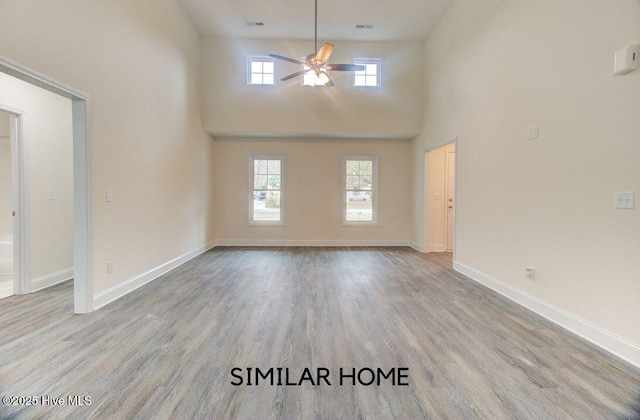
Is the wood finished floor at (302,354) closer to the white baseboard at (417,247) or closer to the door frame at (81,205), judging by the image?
the door frame at (81,205)

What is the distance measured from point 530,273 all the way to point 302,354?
2.54 metres

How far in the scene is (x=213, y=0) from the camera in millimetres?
4609

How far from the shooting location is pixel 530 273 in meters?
2.93

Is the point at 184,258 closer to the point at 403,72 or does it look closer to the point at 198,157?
the point at 198,157

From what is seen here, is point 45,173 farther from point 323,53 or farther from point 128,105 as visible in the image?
point 323,53

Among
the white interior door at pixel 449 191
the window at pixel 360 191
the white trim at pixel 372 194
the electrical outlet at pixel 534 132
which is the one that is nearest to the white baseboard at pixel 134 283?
the white trim at pixel 372 194

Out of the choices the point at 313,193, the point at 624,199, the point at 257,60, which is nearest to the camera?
the point at 624,199

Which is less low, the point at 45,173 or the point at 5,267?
the point at 45,173

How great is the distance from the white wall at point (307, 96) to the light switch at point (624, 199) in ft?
13.7

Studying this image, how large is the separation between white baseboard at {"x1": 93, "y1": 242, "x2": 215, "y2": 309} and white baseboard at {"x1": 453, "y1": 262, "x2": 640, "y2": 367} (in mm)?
4513

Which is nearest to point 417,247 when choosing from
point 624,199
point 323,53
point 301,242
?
point 301,242

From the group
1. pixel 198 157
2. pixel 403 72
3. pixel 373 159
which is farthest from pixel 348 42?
pixel 198 157

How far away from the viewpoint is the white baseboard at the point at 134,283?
2.93m

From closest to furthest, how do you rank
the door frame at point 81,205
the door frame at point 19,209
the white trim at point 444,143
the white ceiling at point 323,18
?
the door frame at point 81,205
the door frame at point 19,209
the white trim at point 444,143
the white ceiling at point 323,18
